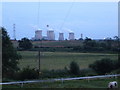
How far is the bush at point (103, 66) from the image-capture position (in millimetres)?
26061

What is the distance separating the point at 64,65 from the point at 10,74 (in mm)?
5043

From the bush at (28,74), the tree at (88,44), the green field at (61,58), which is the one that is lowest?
the bush at (28,74)

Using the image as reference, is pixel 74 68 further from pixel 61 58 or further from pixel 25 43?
pixel 25 43

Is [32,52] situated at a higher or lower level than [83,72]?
Answer: higher

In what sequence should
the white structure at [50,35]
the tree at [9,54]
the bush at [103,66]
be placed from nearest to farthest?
the white structure at [50,35] → the bush at [103,66] → the tree at [9,54]

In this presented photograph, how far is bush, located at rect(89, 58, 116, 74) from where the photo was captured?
26061 millimetres

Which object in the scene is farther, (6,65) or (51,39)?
(6,65)

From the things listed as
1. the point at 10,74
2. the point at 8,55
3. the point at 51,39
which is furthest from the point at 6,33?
the point at 51,39

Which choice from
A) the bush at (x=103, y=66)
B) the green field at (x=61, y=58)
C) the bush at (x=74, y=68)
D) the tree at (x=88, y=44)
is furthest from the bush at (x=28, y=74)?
the tree at (x=88, y=44)

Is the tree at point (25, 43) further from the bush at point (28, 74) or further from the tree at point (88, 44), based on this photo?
the tree at point (88, 44)

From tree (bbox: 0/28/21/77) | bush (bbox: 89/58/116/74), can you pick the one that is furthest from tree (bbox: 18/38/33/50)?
bush (bbox: 89/58/116/74)

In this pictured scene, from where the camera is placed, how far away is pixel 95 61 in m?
26.7

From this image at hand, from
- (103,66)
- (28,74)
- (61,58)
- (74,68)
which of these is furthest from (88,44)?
(28,74)

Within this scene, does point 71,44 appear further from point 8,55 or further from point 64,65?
point 8,55
